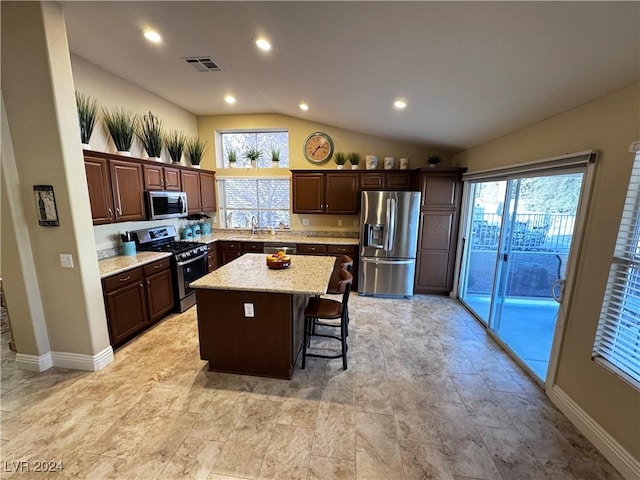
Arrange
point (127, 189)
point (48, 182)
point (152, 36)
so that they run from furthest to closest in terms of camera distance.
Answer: point (127, 189) → point (152, 36) → point (48, 182)

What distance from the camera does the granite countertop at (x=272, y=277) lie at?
2.29 m

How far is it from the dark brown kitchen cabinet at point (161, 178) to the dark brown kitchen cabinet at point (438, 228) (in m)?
4.00

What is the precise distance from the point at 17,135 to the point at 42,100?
0.40 m

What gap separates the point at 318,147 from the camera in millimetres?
5125

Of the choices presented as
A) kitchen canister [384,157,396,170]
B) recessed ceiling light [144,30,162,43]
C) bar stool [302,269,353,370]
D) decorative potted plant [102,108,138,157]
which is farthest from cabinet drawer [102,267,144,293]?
kitchen canister [384,157,396,170]

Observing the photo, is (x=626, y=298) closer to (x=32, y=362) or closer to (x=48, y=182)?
(x=48, y=182)

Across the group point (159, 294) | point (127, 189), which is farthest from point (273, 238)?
point (127, 189)

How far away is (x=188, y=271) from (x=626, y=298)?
4.58 meters

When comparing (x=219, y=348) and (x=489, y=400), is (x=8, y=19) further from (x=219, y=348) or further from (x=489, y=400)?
(x=489, y=400)

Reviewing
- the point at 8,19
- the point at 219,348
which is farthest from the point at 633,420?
the point at 8,19

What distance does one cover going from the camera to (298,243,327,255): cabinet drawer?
479 centimetres

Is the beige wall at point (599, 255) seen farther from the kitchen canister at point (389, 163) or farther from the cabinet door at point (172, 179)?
the cabinet door at point (172, 179)

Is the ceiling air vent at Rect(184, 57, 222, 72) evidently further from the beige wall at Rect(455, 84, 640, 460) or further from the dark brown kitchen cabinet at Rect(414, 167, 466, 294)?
the beige wall at Rect(455, 84, 640, 460)

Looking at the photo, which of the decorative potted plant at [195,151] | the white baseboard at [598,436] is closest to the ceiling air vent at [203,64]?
the decorative potted plant at [195,151]
